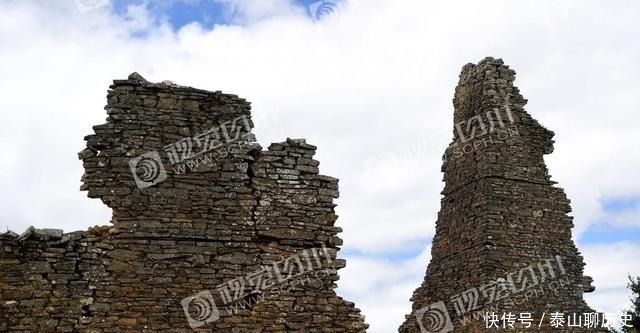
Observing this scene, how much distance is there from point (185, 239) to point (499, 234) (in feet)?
31.4

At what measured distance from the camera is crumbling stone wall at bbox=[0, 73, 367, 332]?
1144 centimetres

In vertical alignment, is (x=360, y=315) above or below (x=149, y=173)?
below

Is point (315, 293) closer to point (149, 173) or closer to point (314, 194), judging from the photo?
point (314, 194)

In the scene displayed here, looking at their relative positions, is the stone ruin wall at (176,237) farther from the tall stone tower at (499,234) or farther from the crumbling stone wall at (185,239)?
the tall stone tower at (499,234)

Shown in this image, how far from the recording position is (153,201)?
1195 cm

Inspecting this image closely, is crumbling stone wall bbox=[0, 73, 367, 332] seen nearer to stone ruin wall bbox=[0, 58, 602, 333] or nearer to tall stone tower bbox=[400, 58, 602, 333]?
stone ruin wall bbox=[0, 58, 602, 333]

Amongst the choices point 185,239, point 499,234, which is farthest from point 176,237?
point 499,234

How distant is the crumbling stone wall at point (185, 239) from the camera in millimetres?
11438

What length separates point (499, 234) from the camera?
19172mm

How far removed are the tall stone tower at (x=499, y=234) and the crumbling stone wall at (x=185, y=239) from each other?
7389mm

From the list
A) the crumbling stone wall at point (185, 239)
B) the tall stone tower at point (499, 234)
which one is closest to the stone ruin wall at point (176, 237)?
the crumbling stone wall at point (185, 239)

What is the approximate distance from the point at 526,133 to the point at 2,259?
13339mm

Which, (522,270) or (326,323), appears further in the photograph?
(522,270)

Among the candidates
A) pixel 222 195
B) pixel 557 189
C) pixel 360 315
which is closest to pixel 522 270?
pixel 557 189
